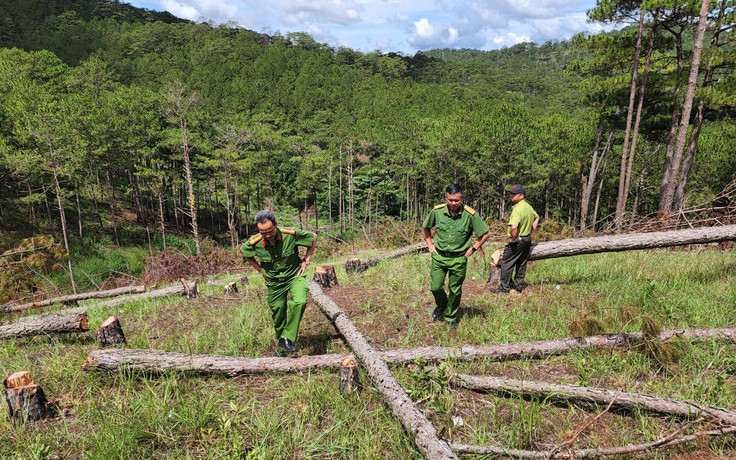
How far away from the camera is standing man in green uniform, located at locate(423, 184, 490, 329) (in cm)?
491

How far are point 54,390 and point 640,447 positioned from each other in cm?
489

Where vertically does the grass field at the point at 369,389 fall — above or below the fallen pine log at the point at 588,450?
below

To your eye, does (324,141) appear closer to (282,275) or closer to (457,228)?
(457,228)

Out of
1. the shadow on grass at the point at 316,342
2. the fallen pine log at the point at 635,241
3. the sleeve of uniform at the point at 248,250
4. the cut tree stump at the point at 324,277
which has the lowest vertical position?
the cut tree stump at the point at 324,277

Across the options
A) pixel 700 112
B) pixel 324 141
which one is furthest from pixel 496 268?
pixel 324 141

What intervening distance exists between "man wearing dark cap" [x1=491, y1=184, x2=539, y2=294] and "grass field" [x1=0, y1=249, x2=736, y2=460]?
1.34 feet

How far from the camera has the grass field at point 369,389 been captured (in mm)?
2826

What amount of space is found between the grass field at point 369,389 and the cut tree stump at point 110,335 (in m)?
0.26

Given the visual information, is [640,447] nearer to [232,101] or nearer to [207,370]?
[207,370]

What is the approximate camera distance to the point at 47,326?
5250 mm

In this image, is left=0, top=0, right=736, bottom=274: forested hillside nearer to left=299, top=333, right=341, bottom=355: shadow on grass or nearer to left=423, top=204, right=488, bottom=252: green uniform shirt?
left=423, top=204, right=488, bottom=252: green uniform shirt

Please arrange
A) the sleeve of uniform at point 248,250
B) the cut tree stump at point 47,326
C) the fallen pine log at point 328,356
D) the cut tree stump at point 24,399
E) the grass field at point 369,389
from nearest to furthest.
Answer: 1. the grass field at point 369,389
2. the cut tree stump at point 24,399
3. the fallen pine log at point 328,356
4. the sleeve of uniform at point 248,250
5. the cut tree stump at point 47,326

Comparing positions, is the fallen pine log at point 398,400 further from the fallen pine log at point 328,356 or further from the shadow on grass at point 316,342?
the shadow on grass at point 316,342

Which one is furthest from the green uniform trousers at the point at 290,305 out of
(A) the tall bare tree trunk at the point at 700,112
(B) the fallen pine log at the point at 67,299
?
(A) the tall bare tree trunk at the point at 700,112
